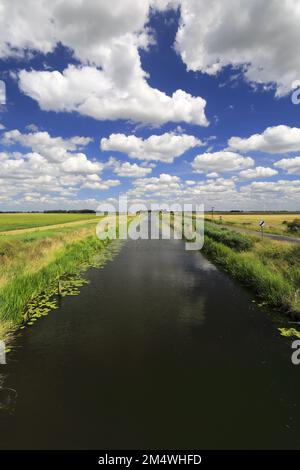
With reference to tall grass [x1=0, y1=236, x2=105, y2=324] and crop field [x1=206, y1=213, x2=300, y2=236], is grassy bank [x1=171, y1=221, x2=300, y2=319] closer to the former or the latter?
tall grass [x1=0, y1=236, x2=105, y2=324]

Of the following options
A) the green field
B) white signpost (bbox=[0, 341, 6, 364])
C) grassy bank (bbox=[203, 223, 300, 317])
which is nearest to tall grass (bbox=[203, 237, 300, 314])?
grassy bank (bbox=[203, 223, 300, 317])

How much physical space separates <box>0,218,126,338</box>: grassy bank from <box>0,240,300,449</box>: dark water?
43.6 inches

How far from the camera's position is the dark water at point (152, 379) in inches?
171

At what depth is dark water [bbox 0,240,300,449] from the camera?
14.2ft

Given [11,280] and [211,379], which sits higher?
[11,280]

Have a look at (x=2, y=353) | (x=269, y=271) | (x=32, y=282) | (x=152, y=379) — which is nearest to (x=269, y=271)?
(x=269, y=271)

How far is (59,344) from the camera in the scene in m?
7.41

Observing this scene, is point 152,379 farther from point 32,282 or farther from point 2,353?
point 32,282

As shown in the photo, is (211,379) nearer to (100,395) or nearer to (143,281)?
(100,395)

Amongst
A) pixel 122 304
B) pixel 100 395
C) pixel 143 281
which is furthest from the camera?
pixel 143 281

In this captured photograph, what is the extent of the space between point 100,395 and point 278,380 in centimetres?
394

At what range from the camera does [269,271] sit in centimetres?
1326
